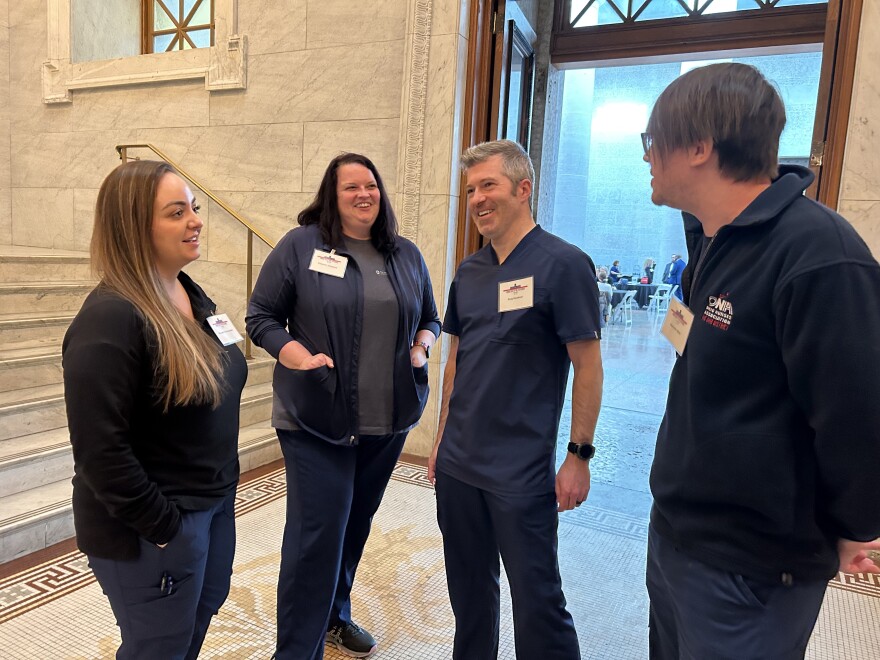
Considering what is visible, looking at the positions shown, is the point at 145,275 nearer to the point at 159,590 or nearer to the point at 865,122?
the point at 159,590

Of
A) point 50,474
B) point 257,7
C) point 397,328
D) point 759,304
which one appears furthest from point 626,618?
point 257,7

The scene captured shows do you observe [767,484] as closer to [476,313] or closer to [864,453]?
[864,453]

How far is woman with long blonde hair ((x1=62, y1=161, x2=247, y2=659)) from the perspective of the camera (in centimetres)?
116

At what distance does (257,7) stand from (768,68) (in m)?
15.1

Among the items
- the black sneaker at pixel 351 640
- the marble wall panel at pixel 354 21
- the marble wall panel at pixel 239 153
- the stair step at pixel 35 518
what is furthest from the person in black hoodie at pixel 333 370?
the marble wall panel at pixel 239 153

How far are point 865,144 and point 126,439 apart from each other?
3541mm

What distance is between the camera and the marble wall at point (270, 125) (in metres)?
4.05

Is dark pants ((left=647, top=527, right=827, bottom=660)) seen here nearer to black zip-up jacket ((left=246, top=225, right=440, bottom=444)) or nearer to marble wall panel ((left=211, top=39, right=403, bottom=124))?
black zip-up jacket ((left=246, top=225, right=440, bottom=444))

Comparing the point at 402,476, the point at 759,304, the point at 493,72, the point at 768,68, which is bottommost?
the point at 402,476

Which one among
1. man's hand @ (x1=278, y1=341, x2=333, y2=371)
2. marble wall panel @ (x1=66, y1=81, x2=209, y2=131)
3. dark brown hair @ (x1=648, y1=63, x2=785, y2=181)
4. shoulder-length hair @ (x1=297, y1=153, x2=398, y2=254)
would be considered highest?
marble wall panel @ (x1=66, y1=81, x2=209, y2=131)

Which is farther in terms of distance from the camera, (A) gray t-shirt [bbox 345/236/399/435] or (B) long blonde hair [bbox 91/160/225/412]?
(A) gray t-shirt [bbox 345/236/399/435]

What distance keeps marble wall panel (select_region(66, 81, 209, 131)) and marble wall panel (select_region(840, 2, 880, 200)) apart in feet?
14.7

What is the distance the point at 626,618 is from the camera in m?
2.42

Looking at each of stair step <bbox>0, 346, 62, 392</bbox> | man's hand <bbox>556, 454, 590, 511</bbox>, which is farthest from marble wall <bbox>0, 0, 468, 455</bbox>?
man's hand <bbox>556, 454, 590, 511</bbox>
